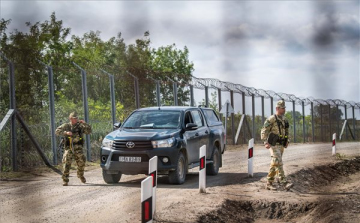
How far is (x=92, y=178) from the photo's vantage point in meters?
14.2

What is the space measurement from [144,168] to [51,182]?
8.08ft

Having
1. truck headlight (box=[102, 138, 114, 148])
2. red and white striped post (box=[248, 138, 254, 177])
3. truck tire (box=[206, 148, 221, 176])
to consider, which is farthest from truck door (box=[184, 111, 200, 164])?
truck headlight (box=[102, 138, 114, 148])

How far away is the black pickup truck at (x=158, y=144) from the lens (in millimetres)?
12281

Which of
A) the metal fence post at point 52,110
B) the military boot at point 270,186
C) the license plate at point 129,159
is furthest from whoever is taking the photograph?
the metal fence post at point 52,110

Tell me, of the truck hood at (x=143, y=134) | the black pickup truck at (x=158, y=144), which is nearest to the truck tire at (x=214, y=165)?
the black pickup truck at (x=158, y=144)

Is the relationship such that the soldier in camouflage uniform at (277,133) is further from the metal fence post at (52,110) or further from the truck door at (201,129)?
the metal fence post at (52,110)

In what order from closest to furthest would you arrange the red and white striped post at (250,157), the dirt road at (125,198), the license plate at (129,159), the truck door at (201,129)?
the dirt road at (125,198)
the license plate at (129,159)
the red and white striped post at (250,157)
the truck door at (201,129)

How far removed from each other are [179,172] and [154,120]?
61.1 inches

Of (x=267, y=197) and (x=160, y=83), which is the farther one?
(x=160, y=83)

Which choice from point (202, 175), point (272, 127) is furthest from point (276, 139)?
point (202, 175)

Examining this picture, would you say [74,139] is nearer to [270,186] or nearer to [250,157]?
[250,157]

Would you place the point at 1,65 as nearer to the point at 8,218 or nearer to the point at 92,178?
the point at 92,178

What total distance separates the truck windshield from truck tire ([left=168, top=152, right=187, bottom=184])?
811 mm

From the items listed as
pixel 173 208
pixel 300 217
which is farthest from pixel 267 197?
pixel 173 208
